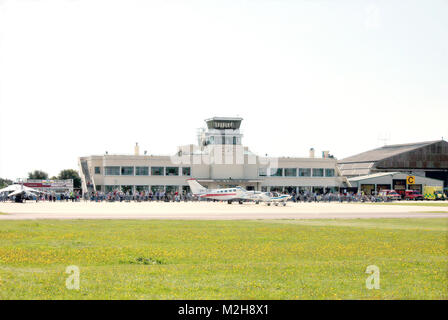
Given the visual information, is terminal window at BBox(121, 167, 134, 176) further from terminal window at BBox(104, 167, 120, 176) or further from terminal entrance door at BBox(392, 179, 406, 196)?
terminal entrance door at BBox(392, 179, 406, 196)

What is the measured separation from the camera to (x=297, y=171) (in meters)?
117

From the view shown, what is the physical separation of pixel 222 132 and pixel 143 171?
22.2 meters

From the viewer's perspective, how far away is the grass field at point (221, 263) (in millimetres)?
13922

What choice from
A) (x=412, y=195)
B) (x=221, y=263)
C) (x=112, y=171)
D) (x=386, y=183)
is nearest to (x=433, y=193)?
(x=412, y=195)

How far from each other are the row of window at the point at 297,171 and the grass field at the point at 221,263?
273 feet

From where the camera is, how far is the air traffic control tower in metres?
Result: 121

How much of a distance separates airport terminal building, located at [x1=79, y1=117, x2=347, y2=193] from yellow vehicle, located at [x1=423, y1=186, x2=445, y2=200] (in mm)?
17296

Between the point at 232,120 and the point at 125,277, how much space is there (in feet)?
355

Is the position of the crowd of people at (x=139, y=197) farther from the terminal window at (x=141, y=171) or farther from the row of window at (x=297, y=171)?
the row of window at (x=297, y=171)

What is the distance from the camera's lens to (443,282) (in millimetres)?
15438

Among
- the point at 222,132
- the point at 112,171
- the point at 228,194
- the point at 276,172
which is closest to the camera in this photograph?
the point at 228,194

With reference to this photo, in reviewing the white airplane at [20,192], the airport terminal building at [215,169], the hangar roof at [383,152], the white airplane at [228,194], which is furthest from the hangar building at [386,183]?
the white airplane at [20,192]

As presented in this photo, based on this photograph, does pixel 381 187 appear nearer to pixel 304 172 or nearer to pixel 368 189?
pixel 368 189
